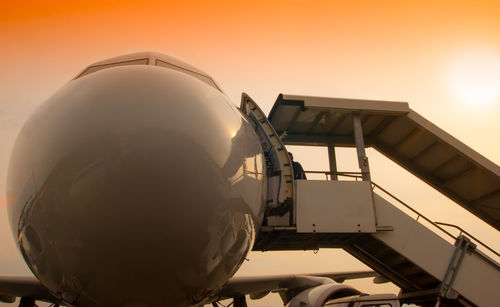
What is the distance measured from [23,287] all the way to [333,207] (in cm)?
668

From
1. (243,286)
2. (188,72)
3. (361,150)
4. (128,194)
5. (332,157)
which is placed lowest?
(243,286)

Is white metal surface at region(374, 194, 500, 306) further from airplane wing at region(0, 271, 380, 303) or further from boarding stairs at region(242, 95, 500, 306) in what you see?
airplane wing at region(0, 271, 380, 303)

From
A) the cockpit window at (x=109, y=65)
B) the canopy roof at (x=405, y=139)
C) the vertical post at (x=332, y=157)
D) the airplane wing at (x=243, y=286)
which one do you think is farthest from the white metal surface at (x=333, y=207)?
the cockpit window at (x=109, y=65)

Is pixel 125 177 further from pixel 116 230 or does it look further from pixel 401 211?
pixel 401 211

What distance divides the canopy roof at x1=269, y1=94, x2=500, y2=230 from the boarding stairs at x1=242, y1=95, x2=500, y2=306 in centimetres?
2

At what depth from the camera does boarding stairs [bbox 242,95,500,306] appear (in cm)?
674

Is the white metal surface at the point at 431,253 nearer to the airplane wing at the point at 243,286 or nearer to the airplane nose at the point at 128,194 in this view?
the airplane wing at the point at 243,286

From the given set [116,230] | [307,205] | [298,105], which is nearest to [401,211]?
[307,205]

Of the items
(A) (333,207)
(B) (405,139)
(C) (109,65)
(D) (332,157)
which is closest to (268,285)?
(D) (332,157)

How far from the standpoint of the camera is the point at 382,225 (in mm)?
7090

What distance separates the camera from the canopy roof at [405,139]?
8008 millimetres

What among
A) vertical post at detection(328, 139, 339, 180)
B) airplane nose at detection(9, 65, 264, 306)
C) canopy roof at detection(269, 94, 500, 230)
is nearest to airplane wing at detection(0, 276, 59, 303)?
canopy roof at detection(269, 94, 500, 230)

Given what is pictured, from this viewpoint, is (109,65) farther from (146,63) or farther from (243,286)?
(243,286)

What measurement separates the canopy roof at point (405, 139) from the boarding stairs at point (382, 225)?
2cm
